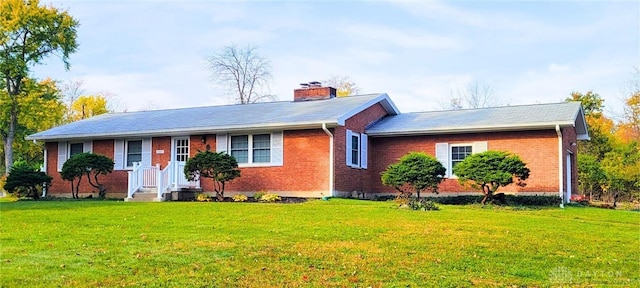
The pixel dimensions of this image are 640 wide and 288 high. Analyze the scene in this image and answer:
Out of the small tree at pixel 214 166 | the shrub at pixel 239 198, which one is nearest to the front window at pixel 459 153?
the shrub at pixel 239 198

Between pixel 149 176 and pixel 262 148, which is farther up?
pixel 262 148

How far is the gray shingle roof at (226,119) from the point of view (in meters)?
21.3

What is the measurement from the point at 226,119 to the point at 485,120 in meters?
9.41

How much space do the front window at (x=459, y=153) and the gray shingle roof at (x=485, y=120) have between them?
69 cm

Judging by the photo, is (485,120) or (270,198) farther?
(485,120)

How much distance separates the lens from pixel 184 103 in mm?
46844

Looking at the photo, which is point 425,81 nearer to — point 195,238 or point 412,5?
point 412,5

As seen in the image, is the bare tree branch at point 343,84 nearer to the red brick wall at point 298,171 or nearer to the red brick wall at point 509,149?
the red brick wall at point 509,149

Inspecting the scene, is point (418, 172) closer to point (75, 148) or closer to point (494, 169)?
point (494, 169)

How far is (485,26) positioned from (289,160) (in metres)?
7.73

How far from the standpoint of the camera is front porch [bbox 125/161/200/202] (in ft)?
69.7

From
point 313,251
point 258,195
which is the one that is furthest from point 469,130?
point 313,251

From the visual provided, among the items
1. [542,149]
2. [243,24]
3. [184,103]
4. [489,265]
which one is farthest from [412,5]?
[184,103]

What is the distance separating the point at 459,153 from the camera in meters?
22.1
